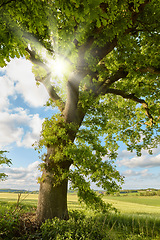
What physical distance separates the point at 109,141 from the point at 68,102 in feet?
24.9

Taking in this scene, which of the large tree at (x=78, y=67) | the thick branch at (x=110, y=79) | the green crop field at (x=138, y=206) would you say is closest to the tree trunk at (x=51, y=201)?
the large tree at (x=78, y=67)

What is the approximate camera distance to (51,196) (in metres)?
8.42

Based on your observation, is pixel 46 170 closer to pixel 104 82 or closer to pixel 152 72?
pixel 104 82

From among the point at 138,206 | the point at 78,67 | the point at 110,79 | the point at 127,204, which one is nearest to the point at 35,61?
the point at 78,67

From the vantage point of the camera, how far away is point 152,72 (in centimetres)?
1078

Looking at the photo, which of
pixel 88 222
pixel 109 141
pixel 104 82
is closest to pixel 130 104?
pixel 109 141

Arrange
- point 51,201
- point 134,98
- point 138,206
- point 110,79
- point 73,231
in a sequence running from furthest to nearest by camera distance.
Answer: point 138,206
point 134,98
point 110,79
point 51,201
point 73,231

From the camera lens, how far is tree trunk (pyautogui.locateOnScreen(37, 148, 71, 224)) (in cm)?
832

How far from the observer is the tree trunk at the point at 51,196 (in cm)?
832

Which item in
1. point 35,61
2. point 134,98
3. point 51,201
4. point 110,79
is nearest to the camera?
point 51,201

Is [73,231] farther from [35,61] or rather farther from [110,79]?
[35,61]

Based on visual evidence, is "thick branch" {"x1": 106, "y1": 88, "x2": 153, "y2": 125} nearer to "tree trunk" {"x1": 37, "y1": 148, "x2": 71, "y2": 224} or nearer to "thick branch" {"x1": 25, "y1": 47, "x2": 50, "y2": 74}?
"thick branch" {"x1": 25, "y1": 47, "x2": 50, "y2": 74}

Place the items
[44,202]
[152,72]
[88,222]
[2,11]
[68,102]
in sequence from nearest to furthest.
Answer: [2,11], [88,222], [44,202], [68,102], [152,72]

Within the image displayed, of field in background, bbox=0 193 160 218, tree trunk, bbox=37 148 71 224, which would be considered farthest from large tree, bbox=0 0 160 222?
field in background, bbox=0 193 160 218
